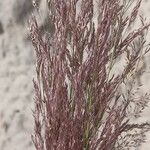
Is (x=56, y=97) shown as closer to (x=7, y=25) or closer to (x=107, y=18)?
(x=107, y=18)

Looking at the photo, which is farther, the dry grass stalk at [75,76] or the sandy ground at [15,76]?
the sandy ground at [15,76]

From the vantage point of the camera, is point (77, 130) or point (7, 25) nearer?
point (77, 130)

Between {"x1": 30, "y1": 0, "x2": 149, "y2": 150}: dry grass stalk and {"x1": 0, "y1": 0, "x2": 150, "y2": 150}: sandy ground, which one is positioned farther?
{"x1": 0, "y1": 0, "x2": 150, "y2": 150}: sandy ground

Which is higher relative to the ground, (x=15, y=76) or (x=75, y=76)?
(x=15, y=76)

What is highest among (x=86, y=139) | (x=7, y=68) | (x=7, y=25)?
(x=7, y=25)

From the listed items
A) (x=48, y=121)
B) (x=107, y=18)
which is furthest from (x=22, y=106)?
(x=107, y=18)

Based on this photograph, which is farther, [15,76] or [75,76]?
[15,76]

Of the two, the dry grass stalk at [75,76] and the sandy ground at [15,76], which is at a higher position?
the sandy ground at [15,76]

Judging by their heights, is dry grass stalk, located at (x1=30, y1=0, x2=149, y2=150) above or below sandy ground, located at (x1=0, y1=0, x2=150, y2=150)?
below
